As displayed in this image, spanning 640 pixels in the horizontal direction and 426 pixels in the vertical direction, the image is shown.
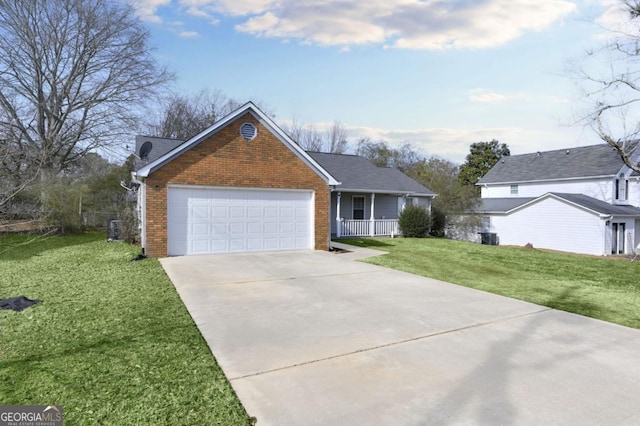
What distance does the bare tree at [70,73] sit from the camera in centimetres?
2270

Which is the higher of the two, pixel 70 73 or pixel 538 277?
pixel 70 73

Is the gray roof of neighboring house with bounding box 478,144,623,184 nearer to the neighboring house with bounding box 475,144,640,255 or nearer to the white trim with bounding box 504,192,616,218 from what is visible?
the neighboring house with bounding box 475,144,640,255

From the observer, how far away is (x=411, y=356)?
4.37m

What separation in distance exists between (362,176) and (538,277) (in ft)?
41.1

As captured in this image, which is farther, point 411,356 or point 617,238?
point 617,238

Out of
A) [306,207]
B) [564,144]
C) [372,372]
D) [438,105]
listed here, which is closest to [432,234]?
[438,105]

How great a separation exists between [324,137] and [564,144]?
2348cm

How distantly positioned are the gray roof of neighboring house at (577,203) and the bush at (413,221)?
7.57 meters

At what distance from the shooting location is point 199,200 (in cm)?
1220

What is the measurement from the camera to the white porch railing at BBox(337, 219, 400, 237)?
65.9 ft

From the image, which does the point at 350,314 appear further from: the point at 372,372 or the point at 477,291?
the point at 477,291

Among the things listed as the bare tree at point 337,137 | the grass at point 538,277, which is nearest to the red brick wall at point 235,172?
the grass at point 538,277

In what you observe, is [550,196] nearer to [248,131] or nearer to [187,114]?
[248,131]

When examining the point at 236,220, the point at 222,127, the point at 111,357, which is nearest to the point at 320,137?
the point at 222,127
